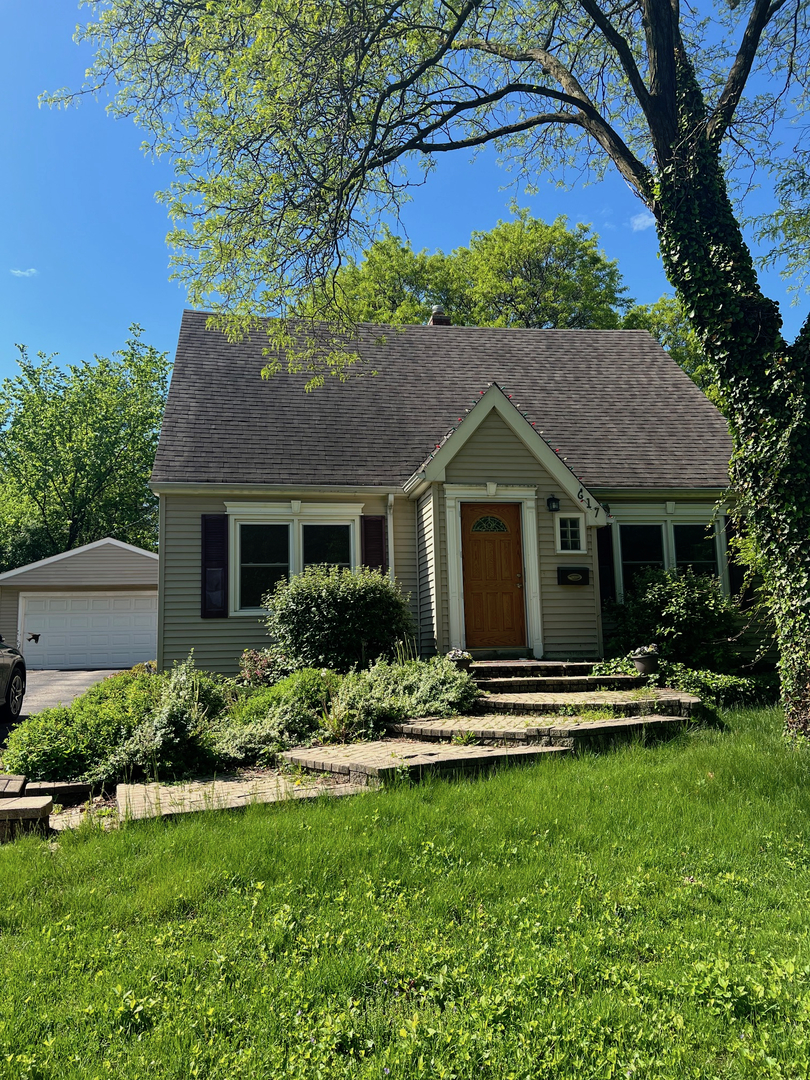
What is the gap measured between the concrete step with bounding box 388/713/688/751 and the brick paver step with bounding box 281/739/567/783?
13cm

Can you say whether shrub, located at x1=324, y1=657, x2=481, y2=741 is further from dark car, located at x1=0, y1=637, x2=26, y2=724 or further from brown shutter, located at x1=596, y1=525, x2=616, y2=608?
dark car, located at x1=0, y1=637, x2=26, y2=724

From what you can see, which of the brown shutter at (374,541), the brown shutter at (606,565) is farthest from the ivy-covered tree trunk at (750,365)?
the brown shutter at (374,541)

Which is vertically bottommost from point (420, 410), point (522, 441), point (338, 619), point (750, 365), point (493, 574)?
point (338, 619)

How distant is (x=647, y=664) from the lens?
9453 mm

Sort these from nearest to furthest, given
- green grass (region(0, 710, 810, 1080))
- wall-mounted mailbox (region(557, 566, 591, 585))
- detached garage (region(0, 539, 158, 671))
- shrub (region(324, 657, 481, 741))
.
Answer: green grass (region(0, 710, 810, 1080)) < shrub (region(324, 657, 481, 741)) < wall-mounted mailbox (region(557, 566, 591, 585)) < detached garage (region(0, 539, 158, 671))

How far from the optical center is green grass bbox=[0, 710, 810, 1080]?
259cm

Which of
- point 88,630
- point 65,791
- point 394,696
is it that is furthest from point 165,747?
point 88,630

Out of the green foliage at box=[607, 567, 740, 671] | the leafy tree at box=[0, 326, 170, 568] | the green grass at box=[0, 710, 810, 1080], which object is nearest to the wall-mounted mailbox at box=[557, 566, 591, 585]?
the green foliage at box=[607, 567, 740, 671]

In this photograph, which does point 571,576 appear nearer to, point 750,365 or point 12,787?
point 750,365

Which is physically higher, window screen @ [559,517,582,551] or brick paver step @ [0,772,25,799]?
window screen @ [559,517,582,551]

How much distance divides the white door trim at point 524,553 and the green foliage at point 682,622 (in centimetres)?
141

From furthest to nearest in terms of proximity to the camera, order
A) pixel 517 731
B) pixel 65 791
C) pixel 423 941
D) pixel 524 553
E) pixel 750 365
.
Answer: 1. pixel 524 553
2. pixel 750 365
3. pixel 517 731
4. pixel 65 791
5. pixel 423 941

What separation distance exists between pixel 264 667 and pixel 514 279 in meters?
23.6

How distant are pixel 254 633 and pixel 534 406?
708cm
